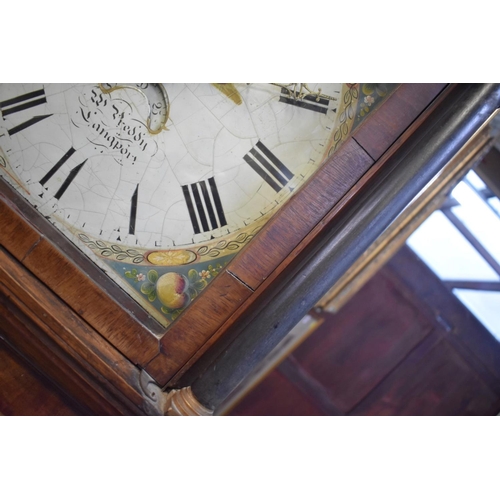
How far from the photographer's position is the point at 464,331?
3.21m

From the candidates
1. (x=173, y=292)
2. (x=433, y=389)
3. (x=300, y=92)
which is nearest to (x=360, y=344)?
(x=433, y=389)

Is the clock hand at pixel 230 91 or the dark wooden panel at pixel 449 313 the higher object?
the clock hand at pixel 230 91

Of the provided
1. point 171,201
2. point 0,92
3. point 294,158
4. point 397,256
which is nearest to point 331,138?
point 294,158

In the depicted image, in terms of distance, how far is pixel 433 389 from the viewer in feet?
10.7

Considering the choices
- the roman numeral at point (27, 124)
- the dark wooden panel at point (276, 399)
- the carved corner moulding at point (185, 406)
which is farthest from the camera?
the dark wooden panel at point (276, 399)

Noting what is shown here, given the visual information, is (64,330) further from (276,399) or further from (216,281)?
(276,399)

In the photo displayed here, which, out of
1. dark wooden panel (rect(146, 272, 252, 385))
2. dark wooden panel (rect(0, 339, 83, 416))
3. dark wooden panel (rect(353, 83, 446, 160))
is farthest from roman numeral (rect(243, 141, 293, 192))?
dark wooden panel (rect(0, 339, 83, 416))

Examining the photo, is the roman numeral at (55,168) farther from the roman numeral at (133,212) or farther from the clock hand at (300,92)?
the clock hand at (300,92)

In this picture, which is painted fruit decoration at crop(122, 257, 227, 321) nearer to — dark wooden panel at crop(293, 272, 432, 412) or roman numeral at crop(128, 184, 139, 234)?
roman numeral at crop(128, 184, 139, 234)

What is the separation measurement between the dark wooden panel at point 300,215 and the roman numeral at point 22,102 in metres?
0.87

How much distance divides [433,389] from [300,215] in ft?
6.95

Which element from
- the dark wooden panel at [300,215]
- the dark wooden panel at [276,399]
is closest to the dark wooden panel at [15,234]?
the dark wooden panel at [300,215]

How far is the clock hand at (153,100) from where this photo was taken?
169cm

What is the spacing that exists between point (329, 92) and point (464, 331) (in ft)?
7.05
